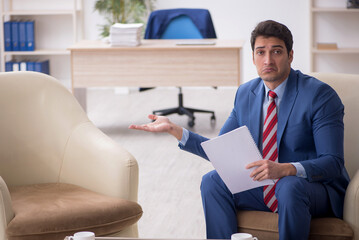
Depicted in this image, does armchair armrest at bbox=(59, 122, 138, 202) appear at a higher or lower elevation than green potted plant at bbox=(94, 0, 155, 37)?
lower

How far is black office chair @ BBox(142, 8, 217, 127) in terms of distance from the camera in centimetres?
589

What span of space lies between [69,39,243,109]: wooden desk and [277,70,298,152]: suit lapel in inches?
106

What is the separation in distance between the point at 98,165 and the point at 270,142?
0.79m

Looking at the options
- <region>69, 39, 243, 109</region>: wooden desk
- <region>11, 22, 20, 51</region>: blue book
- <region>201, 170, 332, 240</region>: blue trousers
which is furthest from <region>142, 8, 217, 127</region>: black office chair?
<region>201, 170, 332, 240</region>: blue trousers

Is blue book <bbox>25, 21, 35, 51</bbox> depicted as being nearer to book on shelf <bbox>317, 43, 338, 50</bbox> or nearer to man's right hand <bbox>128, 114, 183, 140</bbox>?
book on shelf <bbox>317, 43, 338, 50</bbox>

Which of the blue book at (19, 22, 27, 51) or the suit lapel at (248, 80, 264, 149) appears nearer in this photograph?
the suit lapel at (248, 80, 264, 149)

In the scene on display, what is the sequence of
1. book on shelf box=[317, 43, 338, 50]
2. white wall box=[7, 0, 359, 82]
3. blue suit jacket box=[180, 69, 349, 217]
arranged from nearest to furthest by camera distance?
blue suit jacket box=[180, 69, 349, 217] → book on shelf box=[317, 43, 338, 50] → white wall box=[7, 0, 359, 82]

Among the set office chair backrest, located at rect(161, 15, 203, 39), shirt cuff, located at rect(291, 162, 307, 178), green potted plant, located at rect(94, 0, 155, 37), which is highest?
green potted plant, located at rect(94, 0, 155, 37)

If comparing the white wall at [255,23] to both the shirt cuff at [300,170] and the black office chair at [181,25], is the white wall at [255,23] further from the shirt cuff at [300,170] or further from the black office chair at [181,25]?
the shirt cuff at [300,170]

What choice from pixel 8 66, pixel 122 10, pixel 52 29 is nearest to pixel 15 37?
pixel 8 66

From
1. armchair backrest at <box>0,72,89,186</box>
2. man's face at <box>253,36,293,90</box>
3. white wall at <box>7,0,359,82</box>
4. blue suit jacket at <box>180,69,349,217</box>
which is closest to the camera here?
blue suit jacket at <box>180,69,349,217</box>

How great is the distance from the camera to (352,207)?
7.96 feet

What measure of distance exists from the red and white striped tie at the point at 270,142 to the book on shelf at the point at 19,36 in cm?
517

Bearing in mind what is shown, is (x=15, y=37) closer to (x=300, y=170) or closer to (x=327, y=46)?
(x=327, y=46)
